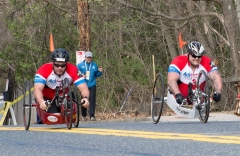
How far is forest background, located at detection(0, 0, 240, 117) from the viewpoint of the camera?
78.1 feet

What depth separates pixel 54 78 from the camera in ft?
46.3

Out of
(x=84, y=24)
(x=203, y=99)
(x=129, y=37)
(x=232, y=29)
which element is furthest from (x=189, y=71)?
(x=129, y=37)

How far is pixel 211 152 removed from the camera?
318 inches

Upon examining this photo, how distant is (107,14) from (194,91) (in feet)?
47.0

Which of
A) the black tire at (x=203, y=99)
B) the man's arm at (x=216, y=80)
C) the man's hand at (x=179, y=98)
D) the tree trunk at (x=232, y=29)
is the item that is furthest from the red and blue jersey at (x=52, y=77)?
the tree trunk at (x=232, y=29)

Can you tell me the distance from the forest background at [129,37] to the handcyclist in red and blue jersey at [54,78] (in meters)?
8.26

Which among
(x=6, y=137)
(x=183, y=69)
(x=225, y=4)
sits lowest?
(x=6, y=137)

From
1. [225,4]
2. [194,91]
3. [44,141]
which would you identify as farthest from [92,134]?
[225,4]

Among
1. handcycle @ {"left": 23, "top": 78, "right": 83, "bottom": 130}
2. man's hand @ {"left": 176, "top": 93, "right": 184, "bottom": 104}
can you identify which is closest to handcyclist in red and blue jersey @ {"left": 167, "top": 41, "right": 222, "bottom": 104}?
man's hand @ {"left": 176, "top": 93, "right": 184, "bottom": 104}

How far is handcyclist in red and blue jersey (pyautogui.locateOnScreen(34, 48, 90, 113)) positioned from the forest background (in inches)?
325

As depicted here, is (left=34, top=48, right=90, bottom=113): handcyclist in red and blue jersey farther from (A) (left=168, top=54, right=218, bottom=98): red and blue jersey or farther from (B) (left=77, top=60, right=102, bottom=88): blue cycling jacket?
(B) (left=77, top=60, right=102, bottom=88): blue cycling jacket

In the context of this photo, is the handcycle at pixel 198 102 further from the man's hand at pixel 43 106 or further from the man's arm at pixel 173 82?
the man's hand at pixel 43 106

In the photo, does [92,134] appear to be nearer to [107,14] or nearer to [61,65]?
[61,65]

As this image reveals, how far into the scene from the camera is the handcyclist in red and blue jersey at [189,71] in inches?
573
